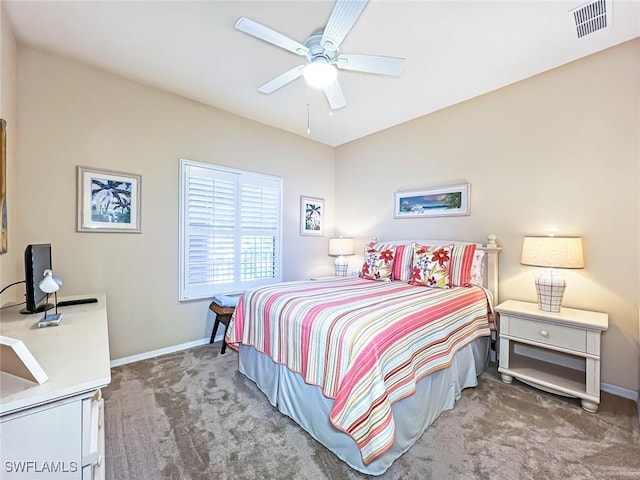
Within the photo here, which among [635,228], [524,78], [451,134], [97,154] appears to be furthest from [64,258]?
[635,228]

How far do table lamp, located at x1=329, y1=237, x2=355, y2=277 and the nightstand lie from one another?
213 centimetres

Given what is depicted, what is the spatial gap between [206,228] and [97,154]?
1.21 metres

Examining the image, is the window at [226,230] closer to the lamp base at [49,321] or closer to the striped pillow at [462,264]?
the lamp base at [49,321]

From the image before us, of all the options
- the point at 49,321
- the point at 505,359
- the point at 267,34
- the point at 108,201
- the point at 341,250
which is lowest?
the point at 505,359

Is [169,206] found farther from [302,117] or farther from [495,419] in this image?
[495,419]

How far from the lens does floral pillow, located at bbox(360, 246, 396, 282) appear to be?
3230 mm

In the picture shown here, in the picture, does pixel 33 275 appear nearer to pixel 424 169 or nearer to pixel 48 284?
pixel 48 284

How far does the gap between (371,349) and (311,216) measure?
315 centimetres

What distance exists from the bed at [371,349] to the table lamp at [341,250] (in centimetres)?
141

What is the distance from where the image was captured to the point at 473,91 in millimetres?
3027

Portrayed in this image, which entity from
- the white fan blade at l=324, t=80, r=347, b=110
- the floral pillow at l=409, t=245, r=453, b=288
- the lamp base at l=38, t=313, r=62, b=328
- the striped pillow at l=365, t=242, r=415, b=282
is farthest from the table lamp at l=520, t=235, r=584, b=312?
the lamp base at l=38, t=313, r=62, b=328

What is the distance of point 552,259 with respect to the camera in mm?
2316

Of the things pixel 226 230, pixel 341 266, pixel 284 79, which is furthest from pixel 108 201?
pixel 341 266

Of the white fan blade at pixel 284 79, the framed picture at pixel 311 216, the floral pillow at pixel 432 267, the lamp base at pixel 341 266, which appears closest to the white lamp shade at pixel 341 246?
the lamp base at pixel 341 266
